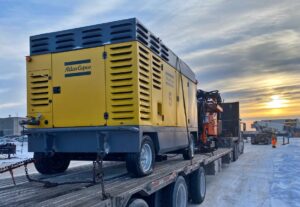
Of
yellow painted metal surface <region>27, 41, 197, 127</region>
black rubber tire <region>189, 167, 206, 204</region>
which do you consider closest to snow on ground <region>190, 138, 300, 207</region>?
black rubber tire <region>189, 167, 206, 204</region>

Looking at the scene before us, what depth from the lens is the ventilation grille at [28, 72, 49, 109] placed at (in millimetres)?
6684

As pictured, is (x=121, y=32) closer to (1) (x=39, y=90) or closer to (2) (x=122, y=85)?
(2) (x=122, y=85)

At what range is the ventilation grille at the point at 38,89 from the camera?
668 cm

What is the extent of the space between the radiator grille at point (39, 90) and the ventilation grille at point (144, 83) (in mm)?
1767

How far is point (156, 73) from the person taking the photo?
287 inches

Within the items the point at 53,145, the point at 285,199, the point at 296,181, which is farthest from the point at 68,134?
the point at 296,181

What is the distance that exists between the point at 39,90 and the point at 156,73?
90.8 inches

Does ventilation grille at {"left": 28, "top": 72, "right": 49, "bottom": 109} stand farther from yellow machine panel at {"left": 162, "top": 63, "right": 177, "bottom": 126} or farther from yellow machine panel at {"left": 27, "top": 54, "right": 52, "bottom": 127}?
yellow machine panel at {"left": 162, "top": 63, "right": 177, "bottom": 126}

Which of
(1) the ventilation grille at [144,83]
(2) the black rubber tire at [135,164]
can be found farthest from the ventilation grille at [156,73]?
(2) the black rubber tire at [135,164]

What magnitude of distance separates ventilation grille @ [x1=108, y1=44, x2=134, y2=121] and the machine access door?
0.61 feet

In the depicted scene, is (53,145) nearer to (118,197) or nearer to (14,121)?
(118,197)

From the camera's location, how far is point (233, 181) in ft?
40.6

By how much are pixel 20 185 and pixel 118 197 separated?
7.41 ft

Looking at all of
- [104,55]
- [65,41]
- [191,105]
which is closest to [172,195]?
[104,55]
